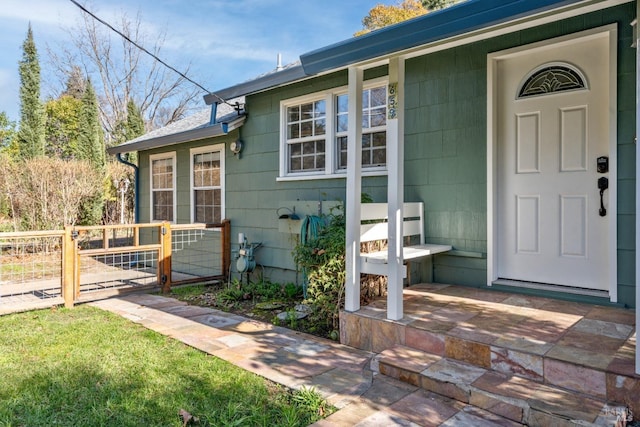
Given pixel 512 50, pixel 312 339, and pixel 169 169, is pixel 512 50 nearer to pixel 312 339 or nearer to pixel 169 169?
pixel 312 339

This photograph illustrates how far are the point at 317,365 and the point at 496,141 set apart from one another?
265 centimetres

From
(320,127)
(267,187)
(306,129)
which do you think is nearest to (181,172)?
(267,187)

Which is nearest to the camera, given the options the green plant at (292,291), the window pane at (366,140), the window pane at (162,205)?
the window pane at (366,140)

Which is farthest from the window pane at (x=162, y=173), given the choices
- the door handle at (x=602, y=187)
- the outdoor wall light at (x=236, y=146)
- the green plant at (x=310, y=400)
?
the door handle at (x=602, y=187)

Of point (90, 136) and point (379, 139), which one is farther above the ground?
point (90, 136)

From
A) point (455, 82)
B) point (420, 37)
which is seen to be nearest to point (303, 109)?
point (455, 82)

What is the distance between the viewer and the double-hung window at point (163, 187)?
8.02 metres

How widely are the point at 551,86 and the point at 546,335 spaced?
7.41 feet

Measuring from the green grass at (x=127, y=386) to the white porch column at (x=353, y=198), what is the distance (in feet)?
3.51

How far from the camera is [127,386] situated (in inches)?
106

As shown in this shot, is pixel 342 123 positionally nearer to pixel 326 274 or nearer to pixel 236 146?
pixel 236 146

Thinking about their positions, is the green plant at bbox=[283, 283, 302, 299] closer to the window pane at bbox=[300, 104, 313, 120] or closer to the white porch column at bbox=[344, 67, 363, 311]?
the white porch column at bbox=[344, 67, 363, 311]

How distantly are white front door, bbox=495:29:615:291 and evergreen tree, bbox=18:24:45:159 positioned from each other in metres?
14.3

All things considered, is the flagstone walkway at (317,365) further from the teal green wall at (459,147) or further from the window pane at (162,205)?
the window pane at (162,205)
